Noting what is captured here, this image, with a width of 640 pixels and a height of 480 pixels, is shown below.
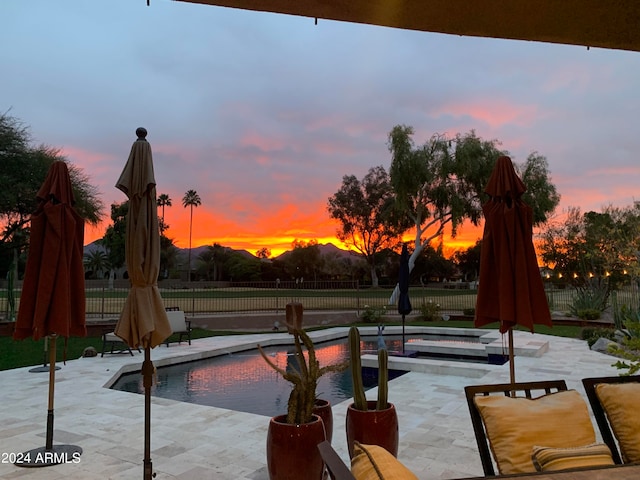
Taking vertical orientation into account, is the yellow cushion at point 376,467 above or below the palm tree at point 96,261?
below

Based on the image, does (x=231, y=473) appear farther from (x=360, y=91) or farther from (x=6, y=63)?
(x=6, y=63)

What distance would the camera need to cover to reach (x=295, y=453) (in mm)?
2766

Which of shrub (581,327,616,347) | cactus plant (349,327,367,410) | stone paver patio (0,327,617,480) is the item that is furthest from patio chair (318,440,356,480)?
shrub (581,327,616,347)

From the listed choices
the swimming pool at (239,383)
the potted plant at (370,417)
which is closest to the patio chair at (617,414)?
the potted plant at (370,417)

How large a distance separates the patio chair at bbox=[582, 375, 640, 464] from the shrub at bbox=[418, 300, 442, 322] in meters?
15.3

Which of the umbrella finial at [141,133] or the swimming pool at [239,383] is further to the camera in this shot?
the swimming pool at [239,383]

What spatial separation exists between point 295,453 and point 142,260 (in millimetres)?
1794

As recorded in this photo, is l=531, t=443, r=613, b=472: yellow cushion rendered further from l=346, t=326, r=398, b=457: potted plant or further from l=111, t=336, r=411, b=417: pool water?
l=111, t=336, r=411, b=417: pool water

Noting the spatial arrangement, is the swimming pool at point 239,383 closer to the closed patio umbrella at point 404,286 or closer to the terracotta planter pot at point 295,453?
the closed patio umbrella at point 404,286

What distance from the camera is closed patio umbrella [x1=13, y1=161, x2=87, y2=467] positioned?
11.6 ft

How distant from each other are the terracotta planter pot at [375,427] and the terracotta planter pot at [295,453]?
1.29 feet

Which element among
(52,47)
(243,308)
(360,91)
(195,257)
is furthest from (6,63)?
(195,257)

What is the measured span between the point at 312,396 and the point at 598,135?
14.4 metres

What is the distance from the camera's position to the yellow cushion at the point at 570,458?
1.80 metres
